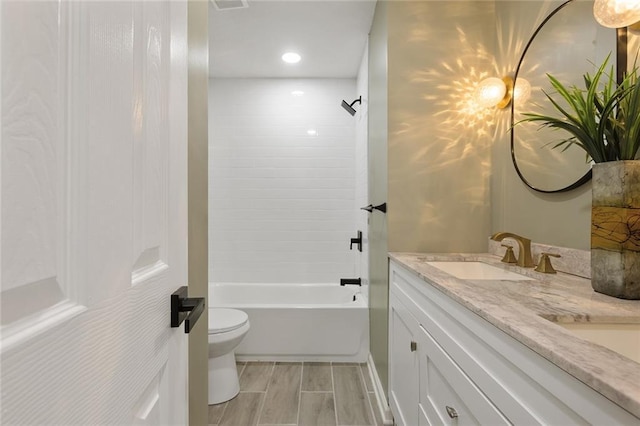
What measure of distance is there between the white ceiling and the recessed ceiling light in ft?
0.18

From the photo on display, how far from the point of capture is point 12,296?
0.29 meters

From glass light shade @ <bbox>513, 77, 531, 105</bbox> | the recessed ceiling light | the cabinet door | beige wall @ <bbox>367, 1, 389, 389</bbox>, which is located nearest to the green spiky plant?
glass light shade @ <bbox>513, 77, 531, 105</bbox>

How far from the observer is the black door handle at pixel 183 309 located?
26.6 inches

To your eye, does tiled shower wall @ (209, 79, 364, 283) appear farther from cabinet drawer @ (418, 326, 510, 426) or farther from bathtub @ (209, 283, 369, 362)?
cabinet drawer @ (418, 326, 510, 426)

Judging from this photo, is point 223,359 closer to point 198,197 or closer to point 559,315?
point 198,197

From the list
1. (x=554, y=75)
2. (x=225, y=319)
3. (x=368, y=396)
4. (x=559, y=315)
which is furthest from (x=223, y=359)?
(x=554, y=75)

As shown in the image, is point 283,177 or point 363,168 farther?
point 283,177

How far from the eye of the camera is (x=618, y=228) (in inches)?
35.6

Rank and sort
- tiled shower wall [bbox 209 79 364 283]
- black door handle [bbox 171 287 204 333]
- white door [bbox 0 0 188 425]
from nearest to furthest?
1. white door [bbox 0 0 188 425]
2. black door handle [bbox 171 287 204 333]
3. tiled shower wall [bbox 209 79 364 283]

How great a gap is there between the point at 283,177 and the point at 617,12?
278 cm

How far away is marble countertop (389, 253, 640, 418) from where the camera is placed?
0.47 meters

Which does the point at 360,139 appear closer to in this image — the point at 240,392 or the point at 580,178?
the point at 580,178

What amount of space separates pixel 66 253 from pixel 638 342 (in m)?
1.06

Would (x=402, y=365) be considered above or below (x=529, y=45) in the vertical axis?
below
